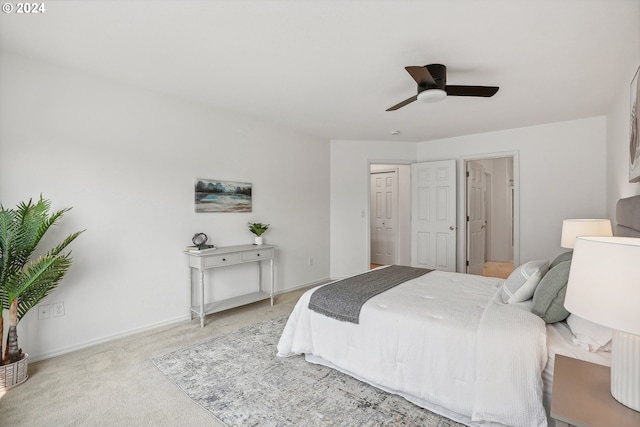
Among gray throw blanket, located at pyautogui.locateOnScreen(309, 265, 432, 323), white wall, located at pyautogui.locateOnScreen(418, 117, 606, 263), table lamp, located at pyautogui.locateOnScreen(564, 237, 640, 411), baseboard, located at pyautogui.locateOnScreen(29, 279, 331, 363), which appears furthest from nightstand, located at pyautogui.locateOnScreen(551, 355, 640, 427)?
white wall, located at pyautogui.locateOnScreen(418, 117, 606, 263)

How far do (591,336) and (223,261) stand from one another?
9.90 feet

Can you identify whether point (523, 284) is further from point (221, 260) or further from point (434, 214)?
point (434, 214)

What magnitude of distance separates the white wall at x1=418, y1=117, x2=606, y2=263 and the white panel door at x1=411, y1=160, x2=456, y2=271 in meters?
0.77

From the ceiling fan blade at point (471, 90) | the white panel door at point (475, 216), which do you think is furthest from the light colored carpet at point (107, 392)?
the white panel door at point (475, 216)

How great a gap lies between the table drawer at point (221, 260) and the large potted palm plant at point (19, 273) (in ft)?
3.92

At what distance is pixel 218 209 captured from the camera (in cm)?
369

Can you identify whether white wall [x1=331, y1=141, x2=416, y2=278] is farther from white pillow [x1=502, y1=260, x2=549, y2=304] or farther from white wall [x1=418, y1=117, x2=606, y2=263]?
white pillow [x1=502, y1=260, x2=549, y2=304]

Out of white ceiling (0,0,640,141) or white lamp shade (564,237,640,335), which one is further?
white ceiling (0,0,640,141)

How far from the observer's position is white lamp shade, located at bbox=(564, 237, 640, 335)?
2.81 feet

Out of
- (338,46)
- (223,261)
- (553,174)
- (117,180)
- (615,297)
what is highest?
(338,46)

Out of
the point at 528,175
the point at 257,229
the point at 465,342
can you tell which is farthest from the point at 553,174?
the point at 257,229

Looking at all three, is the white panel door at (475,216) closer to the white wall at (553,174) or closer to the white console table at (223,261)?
the white wall at (553,174)

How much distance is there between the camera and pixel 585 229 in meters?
2.81

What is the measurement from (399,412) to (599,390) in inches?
41.9
